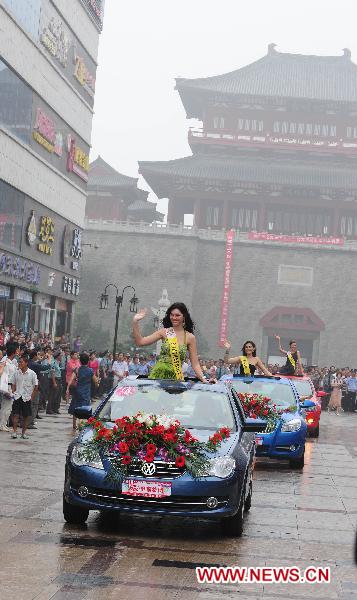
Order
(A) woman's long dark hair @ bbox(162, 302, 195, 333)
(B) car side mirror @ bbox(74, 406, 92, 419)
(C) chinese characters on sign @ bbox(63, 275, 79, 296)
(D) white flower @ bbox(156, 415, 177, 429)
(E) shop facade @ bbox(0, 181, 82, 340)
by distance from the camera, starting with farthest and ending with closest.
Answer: (C) chinese characters on sign @ bbox(63, 275, 79, 296) → (E) shop facade @ bbox(0, 181, 82, 340) → (A) woman's long dark hair @ bbox(162, 302, 195, 333) → (B) car side mirror @ bbox(74, 406, 92, 419) → (D) white flower @ bbox(156, 415, 177, 429)

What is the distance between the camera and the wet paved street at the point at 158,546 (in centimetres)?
664

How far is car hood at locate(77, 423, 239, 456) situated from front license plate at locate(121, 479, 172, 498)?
23.1 inches

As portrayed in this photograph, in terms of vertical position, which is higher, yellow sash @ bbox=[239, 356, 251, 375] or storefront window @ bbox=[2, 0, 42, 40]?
storefront window @ bbox=[2, 0, 42, 40]

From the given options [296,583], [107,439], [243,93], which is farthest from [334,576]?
[243,93]

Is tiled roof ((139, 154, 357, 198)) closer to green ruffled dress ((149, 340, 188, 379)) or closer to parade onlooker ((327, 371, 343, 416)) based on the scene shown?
parade onlooker ((327, 371, 343, 416))

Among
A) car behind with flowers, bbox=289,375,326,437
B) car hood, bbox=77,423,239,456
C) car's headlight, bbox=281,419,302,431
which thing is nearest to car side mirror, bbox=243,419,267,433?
car hood, bbox=77,423,239,456

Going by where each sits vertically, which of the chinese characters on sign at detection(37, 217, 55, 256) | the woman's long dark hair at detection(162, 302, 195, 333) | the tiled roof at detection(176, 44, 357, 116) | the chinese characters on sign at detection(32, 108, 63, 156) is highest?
the tiled roof at detection(176, 44, 357, 116)

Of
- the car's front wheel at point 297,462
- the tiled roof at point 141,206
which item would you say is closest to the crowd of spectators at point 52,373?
the car's front wheel at point 297,462

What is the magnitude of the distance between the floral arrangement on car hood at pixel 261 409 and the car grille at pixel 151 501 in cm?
632

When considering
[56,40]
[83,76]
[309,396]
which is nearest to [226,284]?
[83,76]

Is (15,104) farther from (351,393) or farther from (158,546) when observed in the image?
→ (158,546)

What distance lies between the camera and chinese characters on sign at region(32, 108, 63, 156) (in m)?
36.7

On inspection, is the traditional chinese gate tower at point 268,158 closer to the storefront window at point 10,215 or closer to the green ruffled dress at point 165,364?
the storefront window at point 10,215

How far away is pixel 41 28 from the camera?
36500 millimetres
